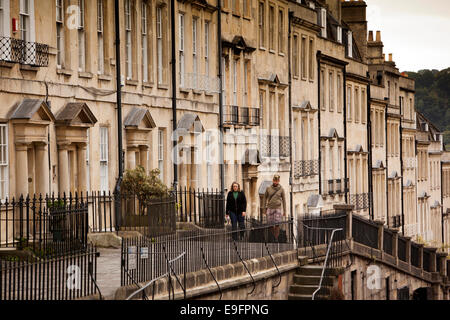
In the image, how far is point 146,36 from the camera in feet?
120

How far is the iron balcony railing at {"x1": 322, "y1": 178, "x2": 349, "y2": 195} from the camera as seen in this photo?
58.0m

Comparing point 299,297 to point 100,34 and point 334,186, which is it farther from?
point 334,186

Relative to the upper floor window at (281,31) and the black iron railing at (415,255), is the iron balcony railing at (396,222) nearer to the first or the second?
the black iron railing at (415,255)

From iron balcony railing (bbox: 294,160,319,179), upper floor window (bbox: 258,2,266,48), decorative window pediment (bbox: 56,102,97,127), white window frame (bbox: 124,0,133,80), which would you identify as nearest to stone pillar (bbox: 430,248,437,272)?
iron balcony railing (bbox: 294,160,319,179)

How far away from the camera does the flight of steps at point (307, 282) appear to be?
101 ft

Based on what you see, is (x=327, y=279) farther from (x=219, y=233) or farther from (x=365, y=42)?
(x=365, y=42)

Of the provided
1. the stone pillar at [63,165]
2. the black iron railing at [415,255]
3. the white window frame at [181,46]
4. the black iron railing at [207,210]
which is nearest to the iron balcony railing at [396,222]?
the black iron railing at [415,255]

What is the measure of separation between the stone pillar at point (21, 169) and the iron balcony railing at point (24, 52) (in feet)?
6.17

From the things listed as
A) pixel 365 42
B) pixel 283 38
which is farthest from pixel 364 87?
pixel 283 38

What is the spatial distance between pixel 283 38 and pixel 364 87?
1602cm

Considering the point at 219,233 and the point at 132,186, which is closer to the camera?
the point at 219,233

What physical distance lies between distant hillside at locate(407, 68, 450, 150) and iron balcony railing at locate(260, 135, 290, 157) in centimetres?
7417

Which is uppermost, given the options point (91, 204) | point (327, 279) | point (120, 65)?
point (120, 65)

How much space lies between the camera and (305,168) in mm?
54719
